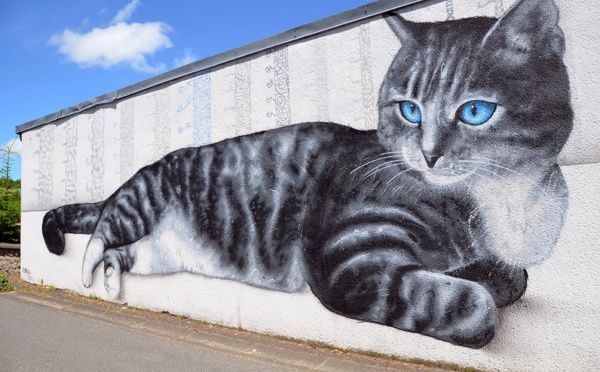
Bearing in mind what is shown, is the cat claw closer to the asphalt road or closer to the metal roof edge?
the asphalt road

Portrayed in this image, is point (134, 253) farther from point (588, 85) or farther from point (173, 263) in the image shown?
point (588, 85)

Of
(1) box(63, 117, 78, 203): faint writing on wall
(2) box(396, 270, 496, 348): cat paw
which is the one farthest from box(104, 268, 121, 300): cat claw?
(2) box(396, 270, 496, 348): cat paw

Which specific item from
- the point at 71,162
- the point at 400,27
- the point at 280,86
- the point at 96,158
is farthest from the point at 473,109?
the point at 71,162

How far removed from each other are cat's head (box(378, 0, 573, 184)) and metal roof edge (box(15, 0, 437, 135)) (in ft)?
0.71

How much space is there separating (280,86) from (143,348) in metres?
3.65

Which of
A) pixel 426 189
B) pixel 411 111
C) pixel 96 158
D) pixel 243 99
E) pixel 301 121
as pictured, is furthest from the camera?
pixel 96 158

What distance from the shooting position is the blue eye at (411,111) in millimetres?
4984

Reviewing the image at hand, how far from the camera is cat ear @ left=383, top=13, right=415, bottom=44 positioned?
5.10 meters

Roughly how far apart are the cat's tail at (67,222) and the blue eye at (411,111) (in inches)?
238

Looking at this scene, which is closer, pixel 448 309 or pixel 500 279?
pixel 500 279

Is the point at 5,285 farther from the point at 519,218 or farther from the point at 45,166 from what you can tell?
the point at 519,218

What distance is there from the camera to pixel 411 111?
504 centimetres

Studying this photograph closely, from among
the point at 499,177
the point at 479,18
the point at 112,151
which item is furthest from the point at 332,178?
the point at 112,151

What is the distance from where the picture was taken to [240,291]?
256 inches
